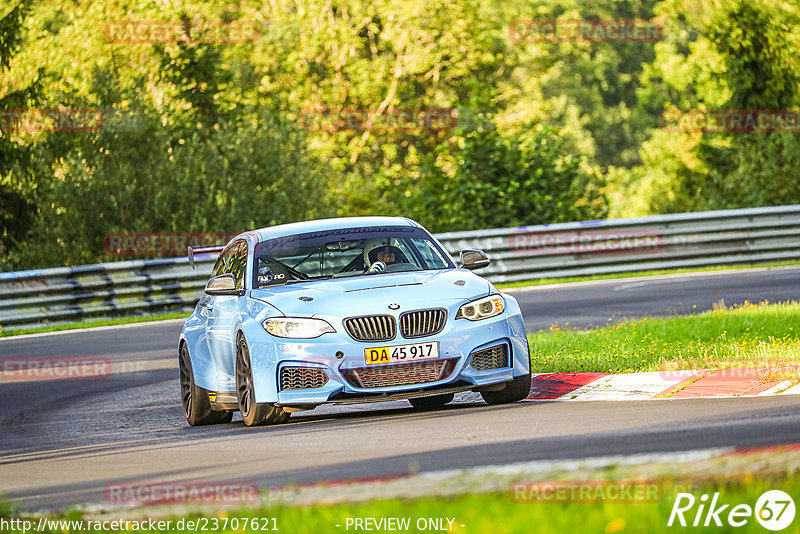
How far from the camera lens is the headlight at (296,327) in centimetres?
1022

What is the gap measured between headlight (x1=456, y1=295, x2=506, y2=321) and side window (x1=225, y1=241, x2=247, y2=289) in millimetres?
2055

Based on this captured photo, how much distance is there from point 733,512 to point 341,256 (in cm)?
662

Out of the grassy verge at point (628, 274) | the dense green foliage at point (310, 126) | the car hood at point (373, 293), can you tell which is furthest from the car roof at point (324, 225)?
the dense green foliage at point (310, 126)

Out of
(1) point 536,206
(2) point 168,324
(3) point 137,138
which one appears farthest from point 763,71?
(2) point 168,324

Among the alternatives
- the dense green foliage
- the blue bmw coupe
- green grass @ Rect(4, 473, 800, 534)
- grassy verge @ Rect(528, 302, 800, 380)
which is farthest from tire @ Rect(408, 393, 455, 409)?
the dense green foliage

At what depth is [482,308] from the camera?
10.6m

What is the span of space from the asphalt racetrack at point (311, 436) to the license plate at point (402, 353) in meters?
0.47

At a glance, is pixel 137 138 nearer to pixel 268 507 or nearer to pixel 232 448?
pixel 232 448

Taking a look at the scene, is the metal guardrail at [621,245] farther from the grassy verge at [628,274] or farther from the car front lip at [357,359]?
the car front lip at [357,359]

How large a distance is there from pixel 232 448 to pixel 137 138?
19747 mm

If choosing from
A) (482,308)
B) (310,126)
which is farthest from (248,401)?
(310,126)

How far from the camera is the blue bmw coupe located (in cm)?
1018

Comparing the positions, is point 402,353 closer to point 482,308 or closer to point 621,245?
point 482,308

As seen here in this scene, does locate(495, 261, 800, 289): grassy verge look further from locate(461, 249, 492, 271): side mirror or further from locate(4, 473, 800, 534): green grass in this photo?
locate(4, 473, 800, 534): green grass
